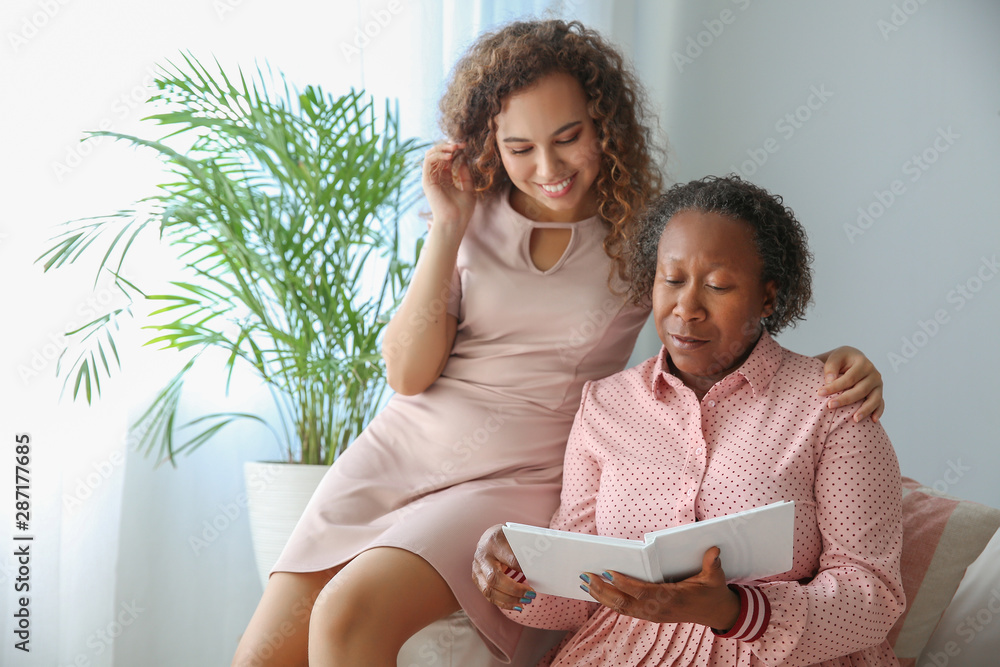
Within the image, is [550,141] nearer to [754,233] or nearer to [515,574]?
[754,233]

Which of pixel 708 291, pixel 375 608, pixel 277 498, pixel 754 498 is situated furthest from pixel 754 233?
pixel 277 498

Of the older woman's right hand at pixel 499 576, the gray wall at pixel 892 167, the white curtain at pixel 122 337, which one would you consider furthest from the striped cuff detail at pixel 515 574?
the gray wall at pixel 892 167

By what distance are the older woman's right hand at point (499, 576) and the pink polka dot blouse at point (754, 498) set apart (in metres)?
0.08

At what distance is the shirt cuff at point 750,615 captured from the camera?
1.00m

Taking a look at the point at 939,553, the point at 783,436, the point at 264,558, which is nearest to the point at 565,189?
the point at 783,436

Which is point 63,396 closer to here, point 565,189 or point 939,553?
point 565,189

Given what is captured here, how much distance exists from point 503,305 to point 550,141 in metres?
0.32

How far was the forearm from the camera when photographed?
1559 mm

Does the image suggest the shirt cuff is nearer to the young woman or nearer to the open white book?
the open white book

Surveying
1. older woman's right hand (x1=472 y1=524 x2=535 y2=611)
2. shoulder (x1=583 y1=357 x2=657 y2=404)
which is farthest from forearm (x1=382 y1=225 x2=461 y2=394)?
older woman's right hand (x1=472 y1=524 x2=535 y2=611)

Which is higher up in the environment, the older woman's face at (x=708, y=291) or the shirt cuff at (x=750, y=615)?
the older woman's face at (x=708, y=291)

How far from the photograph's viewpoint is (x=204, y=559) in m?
2.19

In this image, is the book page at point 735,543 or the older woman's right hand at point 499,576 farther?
the older woman's right hand at point 499,576

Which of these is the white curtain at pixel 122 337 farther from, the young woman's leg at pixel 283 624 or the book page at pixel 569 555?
the book page at pixel 569 555
